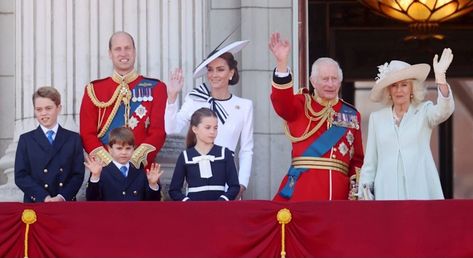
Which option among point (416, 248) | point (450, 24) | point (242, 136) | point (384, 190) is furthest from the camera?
Answer: point (450, 24)

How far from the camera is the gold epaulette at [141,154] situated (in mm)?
11328

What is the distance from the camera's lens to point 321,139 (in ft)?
38.1

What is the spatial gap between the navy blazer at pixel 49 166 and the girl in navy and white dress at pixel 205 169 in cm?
68

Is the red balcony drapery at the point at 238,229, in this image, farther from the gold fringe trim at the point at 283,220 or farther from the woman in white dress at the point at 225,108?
the woman in white dress at the point at 225,108

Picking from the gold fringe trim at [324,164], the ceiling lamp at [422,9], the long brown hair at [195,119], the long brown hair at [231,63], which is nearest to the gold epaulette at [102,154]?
the long brown hair at [195,119]

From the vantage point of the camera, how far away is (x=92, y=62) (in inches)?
504

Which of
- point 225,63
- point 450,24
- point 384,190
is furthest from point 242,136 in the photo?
point 450,24

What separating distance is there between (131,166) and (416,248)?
2050mm

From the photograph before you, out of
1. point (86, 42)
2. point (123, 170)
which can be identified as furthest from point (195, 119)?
point (86, 42)

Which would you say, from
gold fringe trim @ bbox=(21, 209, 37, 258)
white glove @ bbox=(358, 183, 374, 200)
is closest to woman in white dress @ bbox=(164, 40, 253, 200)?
white glove @ bbox=(358, 183, 374, 200)

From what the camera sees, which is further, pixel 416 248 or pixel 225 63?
pixel 225 63

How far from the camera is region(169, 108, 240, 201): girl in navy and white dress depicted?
11.2 m

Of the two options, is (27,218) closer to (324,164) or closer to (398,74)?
(324,164)

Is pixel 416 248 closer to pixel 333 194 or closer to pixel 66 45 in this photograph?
pixel 333 194
